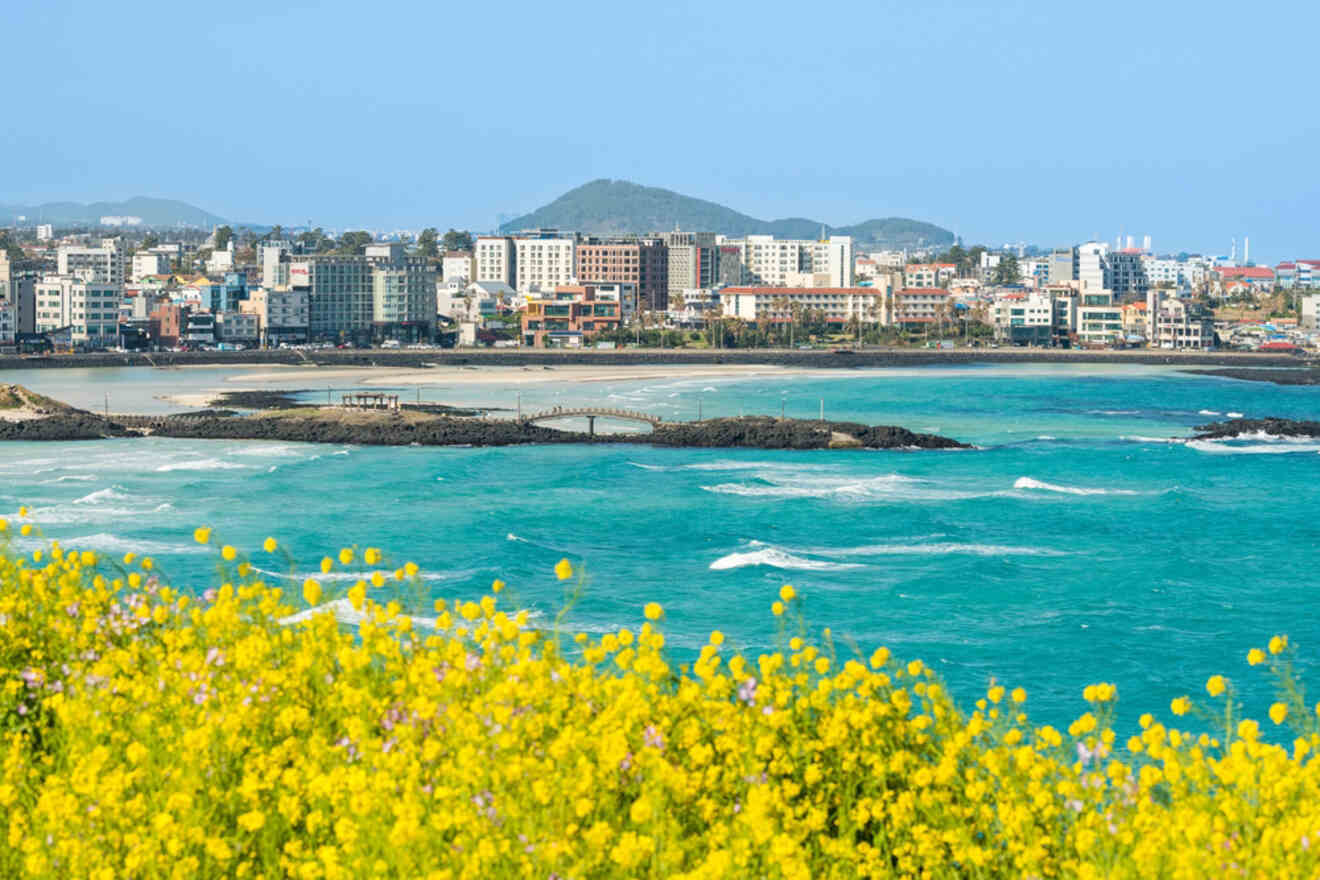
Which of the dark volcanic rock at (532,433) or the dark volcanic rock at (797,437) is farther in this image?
the dark volcanic rock at (532,433)

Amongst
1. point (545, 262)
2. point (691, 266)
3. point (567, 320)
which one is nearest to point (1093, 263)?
point (691, 266)

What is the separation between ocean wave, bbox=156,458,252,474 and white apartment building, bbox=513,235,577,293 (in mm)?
120113

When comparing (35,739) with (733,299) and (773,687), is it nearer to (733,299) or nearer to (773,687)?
(773,687)

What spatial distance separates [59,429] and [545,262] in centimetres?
11759

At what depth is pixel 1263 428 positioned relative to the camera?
223 ft

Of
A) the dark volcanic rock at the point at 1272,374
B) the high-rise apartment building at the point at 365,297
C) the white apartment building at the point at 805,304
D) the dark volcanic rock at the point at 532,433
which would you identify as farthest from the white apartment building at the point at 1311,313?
the dark volcanic rock at the point at 532,433

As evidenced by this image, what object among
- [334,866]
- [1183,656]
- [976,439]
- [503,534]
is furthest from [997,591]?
[976,439]

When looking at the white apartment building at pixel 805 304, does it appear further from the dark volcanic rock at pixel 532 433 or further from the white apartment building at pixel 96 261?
the dark volcanic rock at pixel 532 433

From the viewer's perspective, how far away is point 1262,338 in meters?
142

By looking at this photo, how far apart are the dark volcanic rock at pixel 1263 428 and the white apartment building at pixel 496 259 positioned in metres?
122

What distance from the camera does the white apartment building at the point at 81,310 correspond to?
118m

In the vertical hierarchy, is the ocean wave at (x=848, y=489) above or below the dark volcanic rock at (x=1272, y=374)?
below

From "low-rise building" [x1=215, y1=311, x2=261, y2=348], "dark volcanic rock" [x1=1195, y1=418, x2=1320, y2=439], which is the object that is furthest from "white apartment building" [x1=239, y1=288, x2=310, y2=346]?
"dark volcanic rock" [x1=1195, y1=418, x2=1320, y2=439]

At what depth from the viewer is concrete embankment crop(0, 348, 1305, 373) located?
112938 mm
